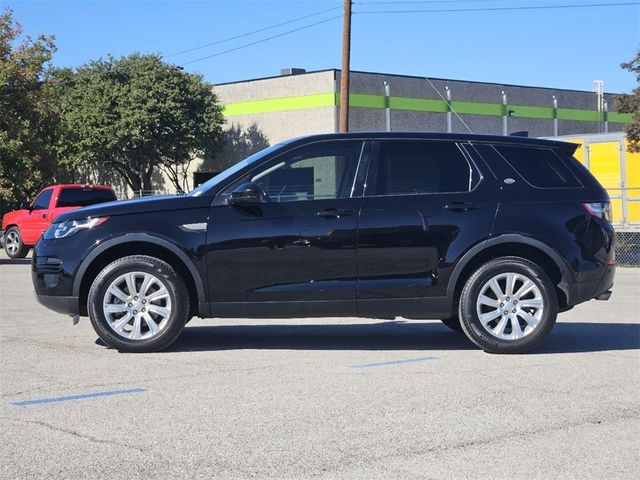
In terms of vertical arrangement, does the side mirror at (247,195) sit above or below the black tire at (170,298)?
above

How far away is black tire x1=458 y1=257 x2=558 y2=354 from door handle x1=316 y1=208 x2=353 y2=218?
125 centimetres

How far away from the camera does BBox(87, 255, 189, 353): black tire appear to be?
7656 mm

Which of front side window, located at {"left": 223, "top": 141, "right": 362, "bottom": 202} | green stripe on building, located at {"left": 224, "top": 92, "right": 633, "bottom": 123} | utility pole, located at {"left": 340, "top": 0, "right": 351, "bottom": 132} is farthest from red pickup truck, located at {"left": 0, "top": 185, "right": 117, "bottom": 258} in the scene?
green stripe on building, located at {"left": 224, "top": 92, "right": 633, "bottom": 123}

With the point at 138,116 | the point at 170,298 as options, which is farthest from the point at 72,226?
the point at 138,116

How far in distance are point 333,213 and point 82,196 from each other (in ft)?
53.6

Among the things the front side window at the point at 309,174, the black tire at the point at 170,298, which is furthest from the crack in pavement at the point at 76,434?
the front side window at the point at 309,174

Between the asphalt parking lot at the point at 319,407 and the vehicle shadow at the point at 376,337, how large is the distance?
0.03m

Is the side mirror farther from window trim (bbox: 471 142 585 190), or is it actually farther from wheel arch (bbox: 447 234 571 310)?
window trim (bbox: 471 142 585 190)

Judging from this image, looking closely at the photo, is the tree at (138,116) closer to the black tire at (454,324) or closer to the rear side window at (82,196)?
the rear side window at (82,196)

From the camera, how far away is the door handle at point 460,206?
7.88 meters

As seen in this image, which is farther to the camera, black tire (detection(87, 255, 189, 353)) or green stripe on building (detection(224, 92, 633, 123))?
green stripe on building (detection(224, 92, 633, 123))

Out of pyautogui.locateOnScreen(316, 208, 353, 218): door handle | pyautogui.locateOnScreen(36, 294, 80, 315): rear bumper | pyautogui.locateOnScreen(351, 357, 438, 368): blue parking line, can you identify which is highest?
pyautogui.locateOnScreen(316, 208, 353, 218): door handle

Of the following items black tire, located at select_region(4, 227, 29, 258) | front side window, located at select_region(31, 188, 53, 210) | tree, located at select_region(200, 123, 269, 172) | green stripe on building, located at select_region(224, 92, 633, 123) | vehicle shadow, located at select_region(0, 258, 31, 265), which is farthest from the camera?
tree, located at select_region(200, 123, 269, 172)

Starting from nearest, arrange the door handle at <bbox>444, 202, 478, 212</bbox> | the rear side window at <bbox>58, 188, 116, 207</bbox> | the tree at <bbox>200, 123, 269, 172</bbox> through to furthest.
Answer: the door handle at <bbox>444, 202, 478, 212</bbox> < the rear side window at <bbox>58, 188, 116, 207</bbox> < the tree at <bbox>200, 123, 269, 172</bbox>
